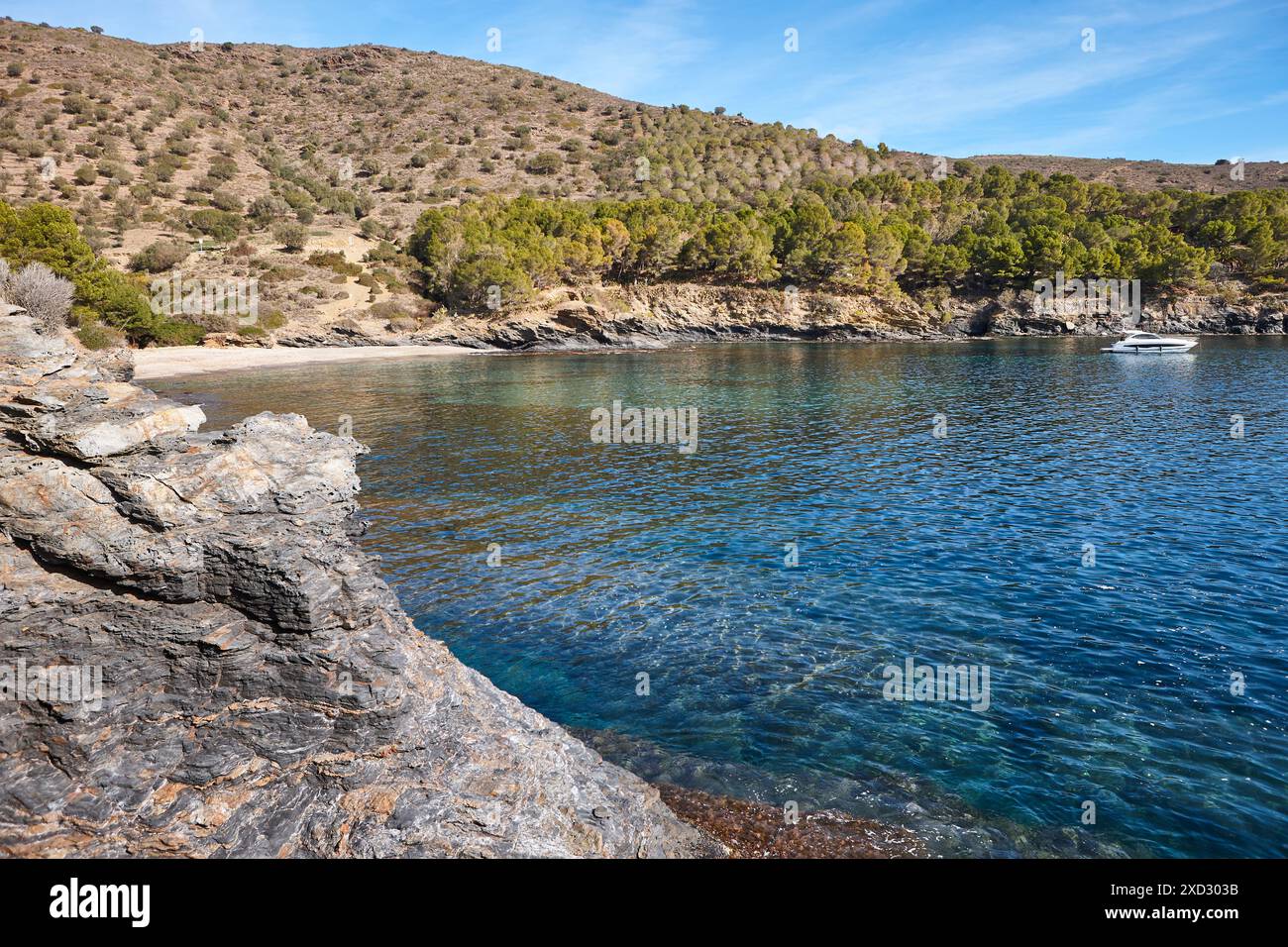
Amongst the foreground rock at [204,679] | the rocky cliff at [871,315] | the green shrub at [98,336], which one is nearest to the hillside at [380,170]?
the rocky cliff at [871,315]

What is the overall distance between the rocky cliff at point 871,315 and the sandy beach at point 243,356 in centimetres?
2468

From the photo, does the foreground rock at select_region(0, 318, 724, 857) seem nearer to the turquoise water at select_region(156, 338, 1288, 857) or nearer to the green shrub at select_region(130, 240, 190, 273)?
the turquoise water at select_region(156, 338, 1288, 857)

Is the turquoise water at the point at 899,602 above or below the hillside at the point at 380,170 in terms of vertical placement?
below

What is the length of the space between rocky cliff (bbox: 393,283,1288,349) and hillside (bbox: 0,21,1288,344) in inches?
140

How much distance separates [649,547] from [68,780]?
48.7 ft

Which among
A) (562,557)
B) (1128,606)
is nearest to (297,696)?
(562,557)

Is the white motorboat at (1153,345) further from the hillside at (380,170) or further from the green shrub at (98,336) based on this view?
the green shrub at (98,336)

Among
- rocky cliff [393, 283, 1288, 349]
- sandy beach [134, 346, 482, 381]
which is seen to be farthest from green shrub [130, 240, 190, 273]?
rocky cliff [393, 283, 1288, 349]

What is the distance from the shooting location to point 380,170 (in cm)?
12850

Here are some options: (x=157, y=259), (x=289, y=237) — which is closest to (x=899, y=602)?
(x=157, y=259)

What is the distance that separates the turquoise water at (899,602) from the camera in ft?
33.5

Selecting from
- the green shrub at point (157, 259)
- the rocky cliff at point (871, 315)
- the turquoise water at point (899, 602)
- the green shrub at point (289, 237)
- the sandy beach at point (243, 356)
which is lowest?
the turquoise water at point (899, 602)

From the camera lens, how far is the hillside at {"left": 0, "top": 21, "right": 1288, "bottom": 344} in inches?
3479
